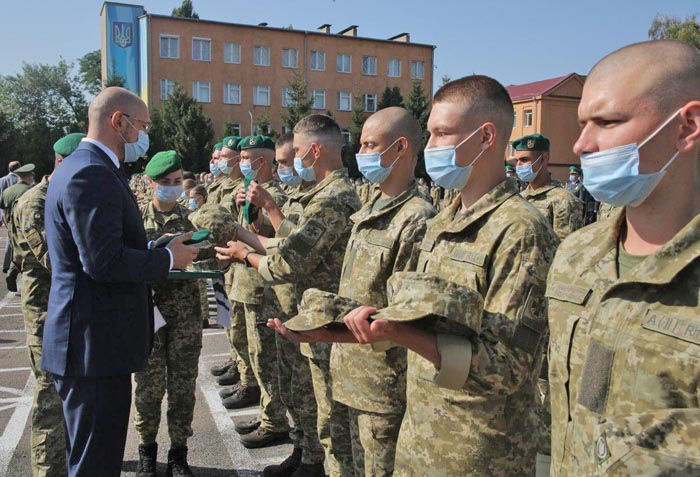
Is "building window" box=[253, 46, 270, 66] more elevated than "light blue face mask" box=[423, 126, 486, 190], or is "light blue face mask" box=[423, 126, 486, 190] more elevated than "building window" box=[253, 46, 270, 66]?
"building window" box=[253, 46, 270, 66]

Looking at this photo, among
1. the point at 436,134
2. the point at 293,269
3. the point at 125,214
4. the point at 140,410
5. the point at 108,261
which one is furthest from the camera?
the point at 140,410

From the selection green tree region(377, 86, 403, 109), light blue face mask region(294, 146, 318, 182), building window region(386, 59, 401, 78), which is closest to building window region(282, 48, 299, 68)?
green tree region(377, 86, 403, 109)

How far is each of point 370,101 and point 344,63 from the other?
4063mm

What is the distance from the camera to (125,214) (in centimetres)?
312

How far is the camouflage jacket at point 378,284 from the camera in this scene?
2.94m

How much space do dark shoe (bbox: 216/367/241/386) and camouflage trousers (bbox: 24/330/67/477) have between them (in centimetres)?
250

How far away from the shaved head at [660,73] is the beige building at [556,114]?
1789 inches

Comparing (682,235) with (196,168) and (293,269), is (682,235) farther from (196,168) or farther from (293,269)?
(196,168)

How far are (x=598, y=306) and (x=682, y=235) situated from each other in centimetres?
27

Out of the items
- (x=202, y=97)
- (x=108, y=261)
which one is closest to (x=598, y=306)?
(x=108, y=261)

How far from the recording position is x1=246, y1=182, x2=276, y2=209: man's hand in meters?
4.40

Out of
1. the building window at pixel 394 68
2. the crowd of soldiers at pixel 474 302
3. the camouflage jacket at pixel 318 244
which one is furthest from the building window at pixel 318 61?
the camouflage jacket at pixel 318 244

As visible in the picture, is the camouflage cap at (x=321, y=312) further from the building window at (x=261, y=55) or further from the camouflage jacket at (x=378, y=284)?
the building window at (x=261, y=55)

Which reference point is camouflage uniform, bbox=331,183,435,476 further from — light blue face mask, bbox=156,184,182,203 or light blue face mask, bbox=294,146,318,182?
light blue face mask, bbox=156,184,182,203
